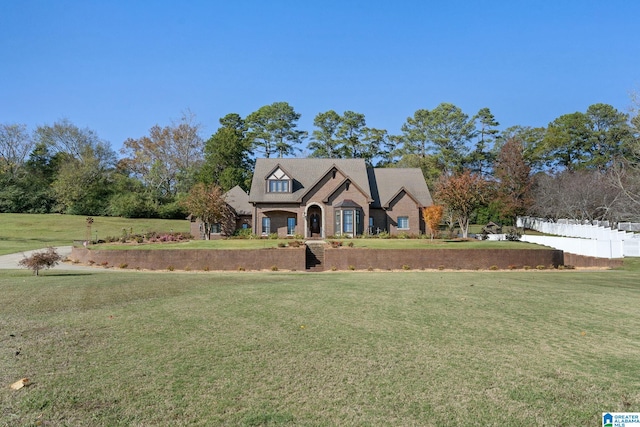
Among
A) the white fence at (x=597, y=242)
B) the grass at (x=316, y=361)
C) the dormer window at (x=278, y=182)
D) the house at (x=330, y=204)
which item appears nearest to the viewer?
the grass at (x=316, y=361)

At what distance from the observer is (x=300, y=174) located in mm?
42500

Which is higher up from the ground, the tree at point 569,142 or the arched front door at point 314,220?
the tree at point 569,142

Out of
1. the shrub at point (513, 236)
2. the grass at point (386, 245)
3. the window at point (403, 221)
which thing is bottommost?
the grass at point (386, 245)

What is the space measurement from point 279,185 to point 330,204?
199 inches

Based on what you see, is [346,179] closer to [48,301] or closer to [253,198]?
[253,198]

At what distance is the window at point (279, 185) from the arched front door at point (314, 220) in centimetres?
292

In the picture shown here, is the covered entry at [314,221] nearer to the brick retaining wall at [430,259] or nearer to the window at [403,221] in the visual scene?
the window at [403,221]

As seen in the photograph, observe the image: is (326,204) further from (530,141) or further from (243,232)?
(530,141)

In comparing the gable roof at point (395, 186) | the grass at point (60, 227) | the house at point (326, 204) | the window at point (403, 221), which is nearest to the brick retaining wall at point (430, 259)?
the house at point (326, 204)

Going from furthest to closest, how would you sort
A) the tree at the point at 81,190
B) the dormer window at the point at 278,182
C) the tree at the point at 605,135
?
the tree at the point at 605,135
the tree at the point at 81,190
the dormer window at the point at 278,182

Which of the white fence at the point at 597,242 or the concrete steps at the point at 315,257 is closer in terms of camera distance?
the concrete steps at the point at 315,257

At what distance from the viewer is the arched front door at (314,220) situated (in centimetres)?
4028

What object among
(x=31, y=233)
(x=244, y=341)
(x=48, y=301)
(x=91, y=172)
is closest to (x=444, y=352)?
(x=244, y=341)

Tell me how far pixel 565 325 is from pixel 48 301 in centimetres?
1193
